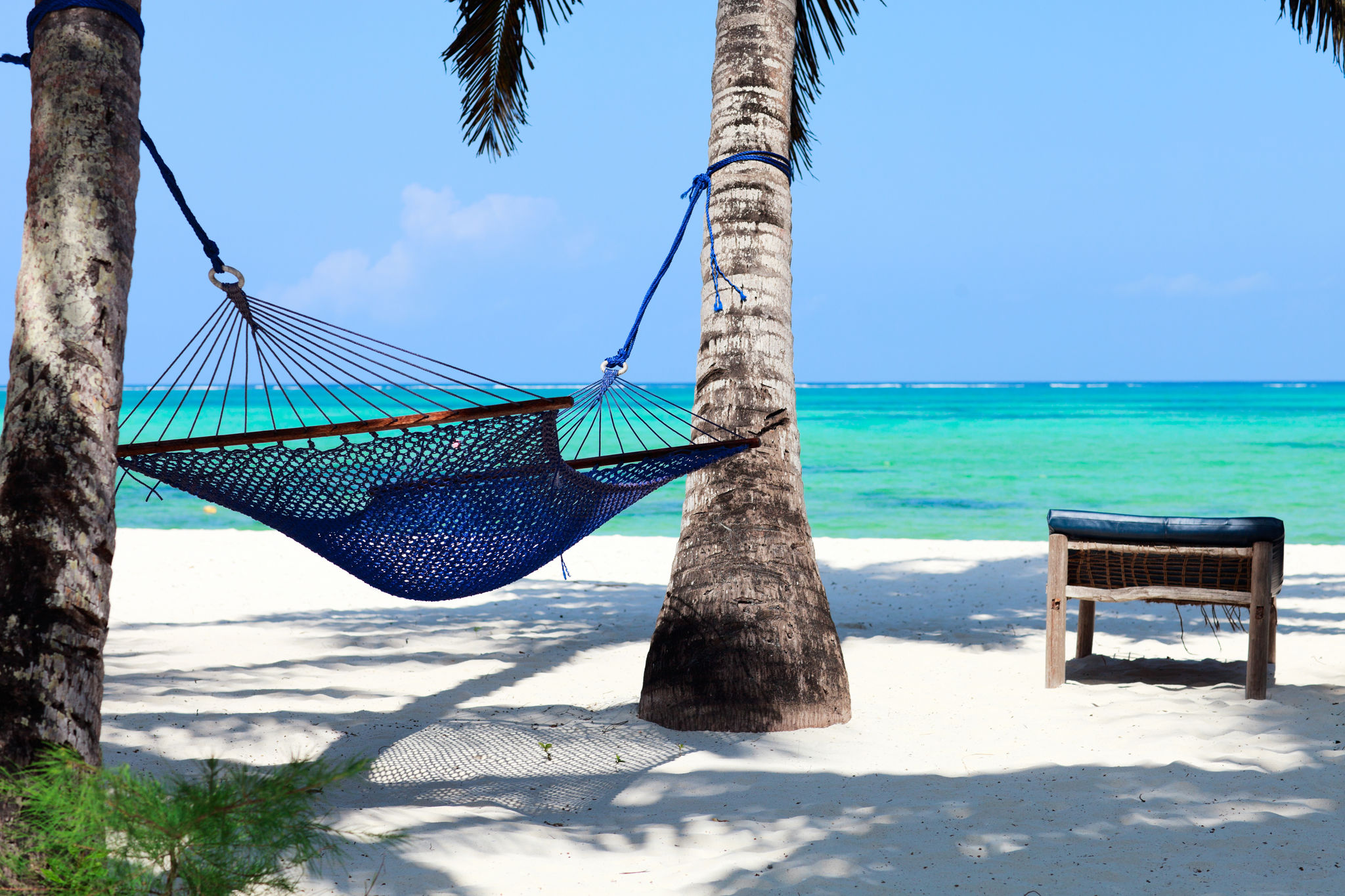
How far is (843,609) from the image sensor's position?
198 inches

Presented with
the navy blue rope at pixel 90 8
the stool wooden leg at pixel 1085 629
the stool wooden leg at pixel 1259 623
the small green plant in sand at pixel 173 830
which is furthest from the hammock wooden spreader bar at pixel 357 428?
the stool wooden leg at pixel 1085 629

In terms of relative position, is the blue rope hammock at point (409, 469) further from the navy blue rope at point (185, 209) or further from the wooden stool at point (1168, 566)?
the wooden stool at point (1168, 566)

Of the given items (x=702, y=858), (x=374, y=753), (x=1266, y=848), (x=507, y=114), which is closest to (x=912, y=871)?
(x=702, y=858)

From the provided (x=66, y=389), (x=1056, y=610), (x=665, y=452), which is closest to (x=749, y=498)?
(x=665, y=452)

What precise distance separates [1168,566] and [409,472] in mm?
2401

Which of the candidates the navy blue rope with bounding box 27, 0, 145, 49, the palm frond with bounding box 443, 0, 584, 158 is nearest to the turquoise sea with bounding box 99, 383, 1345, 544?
the palm frond with bounding box 443, 0, 584, 158

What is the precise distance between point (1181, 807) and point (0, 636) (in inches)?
86.9

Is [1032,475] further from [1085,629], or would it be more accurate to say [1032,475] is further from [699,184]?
[699,184]

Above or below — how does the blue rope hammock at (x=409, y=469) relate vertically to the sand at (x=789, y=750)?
above

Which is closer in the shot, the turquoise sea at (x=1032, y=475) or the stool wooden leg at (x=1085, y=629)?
the stool wooden leg at (x=1085, y=629)

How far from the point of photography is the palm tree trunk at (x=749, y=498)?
2.85 m

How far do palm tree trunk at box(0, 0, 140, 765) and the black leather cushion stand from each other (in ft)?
8.18

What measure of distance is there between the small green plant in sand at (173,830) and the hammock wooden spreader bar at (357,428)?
858 millimetres

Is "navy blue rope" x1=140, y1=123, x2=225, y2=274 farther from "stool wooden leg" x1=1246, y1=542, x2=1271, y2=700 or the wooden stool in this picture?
"stool wooden leg" x1=1246, y1=542, x2=1271, y2=700
